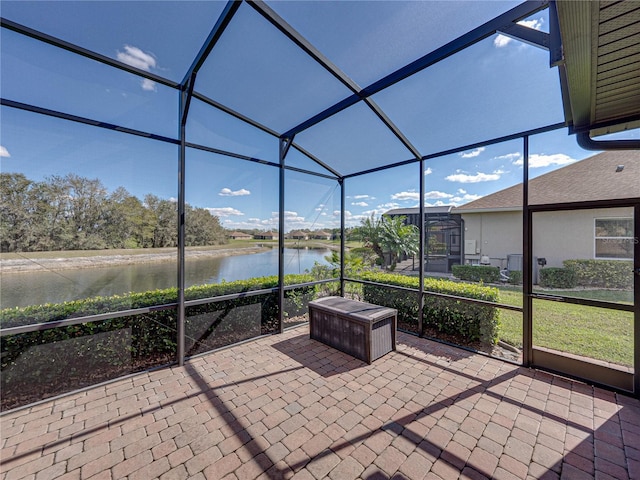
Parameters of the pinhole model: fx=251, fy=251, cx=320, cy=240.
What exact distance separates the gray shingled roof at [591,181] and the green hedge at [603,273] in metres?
0.75

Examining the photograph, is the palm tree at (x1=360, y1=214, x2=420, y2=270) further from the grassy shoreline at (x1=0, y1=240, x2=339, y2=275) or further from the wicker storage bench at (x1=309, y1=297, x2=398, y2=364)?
the grassy shoreline at (x1=0, y1=240, x2=339, y2=275)

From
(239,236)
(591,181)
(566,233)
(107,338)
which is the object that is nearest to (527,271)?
(566,233)

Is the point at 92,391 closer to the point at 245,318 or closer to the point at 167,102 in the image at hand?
the point at 245,318

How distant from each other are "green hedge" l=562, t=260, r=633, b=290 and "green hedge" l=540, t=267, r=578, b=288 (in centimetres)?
5

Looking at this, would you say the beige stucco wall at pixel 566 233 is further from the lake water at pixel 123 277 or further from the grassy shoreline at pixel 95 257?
the grassy shoreline at pixel 95 257

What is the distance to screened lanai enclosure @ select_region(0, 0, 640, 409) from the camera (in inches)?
84.0

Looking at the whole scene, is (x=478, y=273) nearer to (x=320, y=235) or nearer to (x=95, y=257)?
(x=320, y=235)

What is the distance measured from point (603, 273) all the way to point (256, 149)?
4983 mm

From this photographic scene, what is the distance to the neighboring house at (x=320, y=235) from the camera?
5545 millimetres

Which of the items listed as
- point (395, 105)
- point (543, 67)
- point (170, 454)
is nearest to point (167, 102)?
point (395, 105)

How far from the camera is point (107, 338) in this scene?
3018 mm

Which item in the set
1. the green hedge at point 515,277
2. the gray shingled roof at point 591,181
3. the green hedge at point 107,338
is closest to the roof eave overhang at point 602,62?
the gray shingled roof at point 591,181

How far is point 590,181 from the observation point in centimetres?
304

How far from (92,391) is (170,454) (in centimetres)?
158
